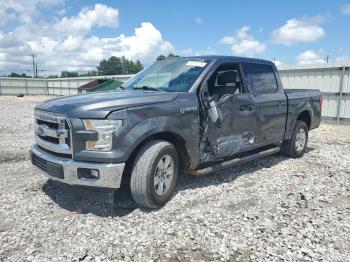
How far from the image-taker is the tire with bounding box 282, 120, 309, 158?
7048mm

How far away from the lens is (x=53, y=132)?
392 centimetres

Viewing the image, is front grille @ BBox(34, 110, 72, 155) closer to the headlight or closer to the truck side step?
the headlight

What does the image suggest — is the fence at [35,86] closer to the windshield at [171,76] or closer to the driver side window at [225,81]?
the windshield at [171,76]

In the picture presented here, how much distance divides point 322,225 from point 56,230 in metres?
3.06

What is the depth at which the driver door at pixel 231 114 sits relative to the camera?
16.1 feet

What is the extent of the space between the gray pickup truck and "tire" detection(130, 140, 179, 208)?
0.5 inches

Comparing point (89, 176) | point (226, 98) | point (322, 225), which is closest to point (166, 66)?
point (226, 98)

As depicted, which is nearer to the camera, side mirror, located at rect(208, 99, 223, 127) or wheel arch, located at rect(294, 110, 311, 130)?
side mirror, located at rect(208, 99, 223, 127)

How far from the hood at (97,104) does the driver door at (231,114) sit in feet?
3.24

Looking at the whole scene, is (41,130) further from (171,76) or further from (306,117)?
(306,117)

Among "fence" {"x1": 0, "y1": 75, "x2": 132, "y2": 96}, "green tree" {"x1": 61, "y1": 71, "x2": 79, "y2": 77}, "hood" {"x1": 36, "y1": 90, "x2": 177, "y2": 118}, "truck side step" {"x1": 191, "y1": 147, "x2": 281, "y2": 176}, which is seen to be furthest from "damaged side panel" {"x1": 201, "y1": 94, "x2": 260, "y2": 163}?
"green tree" {"x1": 61, "y1": 71, "x2": 79, "y2": 77}

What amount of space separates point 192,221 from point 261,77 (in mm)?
3250

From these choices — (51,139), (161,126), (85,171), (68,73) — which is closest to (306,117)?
(161,126)

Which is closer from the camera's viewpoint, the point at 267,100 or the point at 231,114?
the point at 231,114
